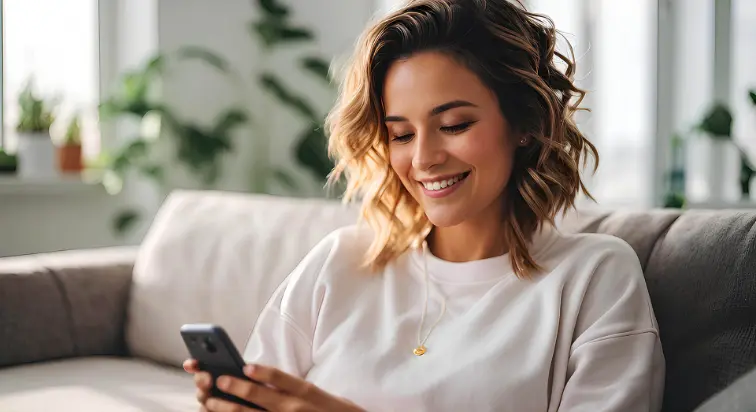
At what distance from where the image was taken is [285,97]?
4.05 m

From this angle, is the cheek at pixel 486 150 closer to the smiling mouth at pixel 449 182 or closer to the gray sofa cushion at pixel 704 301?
the smiling mouth at pixel 449 182

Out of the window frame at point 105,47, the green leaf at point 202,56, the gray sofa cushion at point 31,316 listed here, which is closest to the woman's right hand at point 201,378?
the gray sofa cushion at point 31,316

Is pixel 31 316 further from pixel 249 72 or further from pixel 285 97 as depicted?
pixel 249 72

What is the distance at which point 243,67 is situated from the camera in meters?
4.19

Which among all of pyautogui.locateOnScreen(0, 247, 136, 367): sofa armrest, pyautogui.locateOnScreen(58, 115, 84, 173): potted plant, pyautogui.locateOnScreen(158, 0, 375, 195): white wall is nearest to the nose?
pyautogui.locateOnScreen(0, 247, 136, 367): sofa armrest

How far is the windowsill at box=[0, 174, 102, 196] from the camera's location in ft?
10.9

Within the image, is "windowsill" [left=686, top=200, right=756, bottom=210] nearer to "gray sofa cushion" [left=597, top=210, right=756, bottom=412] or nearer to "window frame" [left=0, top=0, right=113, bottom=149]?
"gray sofa cushion" [left=597, top=210, right=756, bottom=412]

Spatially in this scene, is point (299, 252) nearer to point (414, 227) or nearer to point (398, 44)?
point (414, 227)

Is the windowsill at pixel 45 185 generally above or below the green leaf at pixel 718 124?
below

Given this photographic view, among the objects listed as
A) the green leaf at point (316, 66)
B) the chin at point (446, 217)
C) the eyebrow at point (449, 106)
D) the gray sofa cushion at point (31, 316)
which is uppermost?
the green leaf at point (316, 66)

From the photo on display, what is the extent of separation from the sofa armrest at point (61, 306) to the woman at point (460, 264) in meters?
0.75

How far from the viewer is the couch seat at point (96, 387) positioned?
1594 mm

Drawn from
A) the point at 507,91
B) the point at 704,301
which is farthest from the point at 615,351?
the point at 507,91

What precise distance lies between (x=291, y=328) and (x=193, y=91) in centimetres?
273
